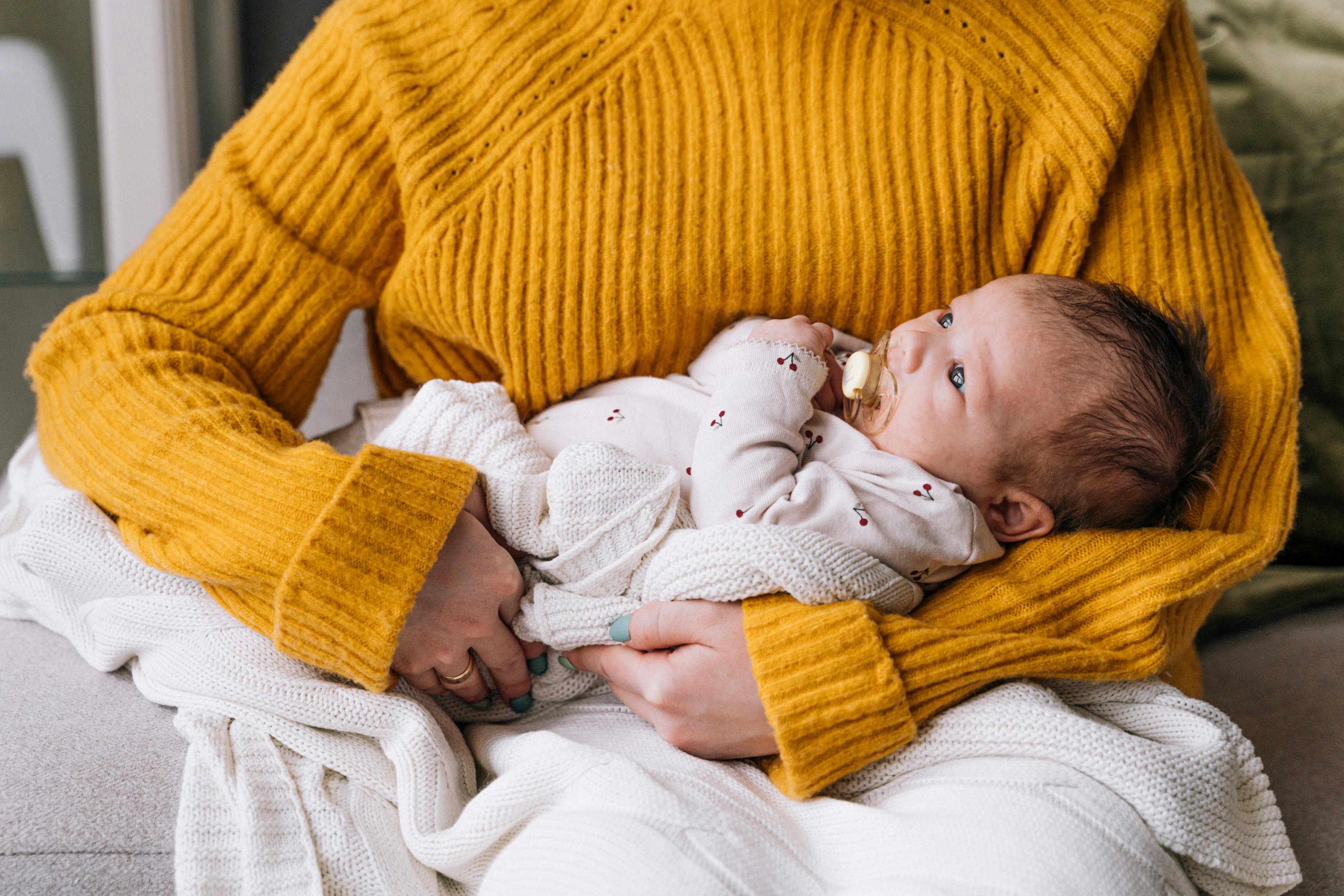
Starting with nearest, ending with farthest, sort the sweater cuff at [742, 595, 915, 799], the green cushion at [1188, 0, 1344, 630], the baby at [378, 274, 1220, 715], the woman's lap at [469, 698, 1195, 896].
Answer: the woman's lap at [469, 698, 1195, 896] → the sweater cuff at [742, 595, 915, 799] → the baby at [378, 274, 1220, 715] → the green cushion at [1188, 0, 1344, 630]

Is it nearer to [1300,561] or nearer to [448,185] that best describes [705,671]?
[448,185]

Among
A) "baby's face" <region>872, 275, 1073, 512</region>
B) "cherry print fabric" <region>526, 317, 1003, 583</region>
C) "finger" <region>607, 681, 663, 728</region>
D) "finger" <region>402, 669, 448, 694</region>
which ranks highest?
"baby's face" <region>872, 275, 1073, 512</region>

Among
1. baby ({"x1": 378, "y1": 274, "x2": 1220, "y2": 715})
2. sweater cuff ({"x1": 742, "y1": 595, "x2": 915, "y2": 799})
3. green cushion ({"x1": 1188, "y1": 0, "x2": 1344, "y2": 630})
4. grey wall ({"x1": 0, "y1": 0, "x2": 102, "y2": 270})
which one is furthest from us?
grey wall ({"x1": 0, "y1": 0, "x2": 102, "y2": 270})

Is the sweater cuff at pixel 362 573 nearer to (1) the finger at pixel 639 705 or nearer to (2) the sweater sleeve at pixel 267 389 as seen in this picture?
(2) the sweater sleeve at pixel 267 389

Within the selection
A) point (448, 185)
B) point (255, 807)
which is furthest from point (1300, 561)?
point (255, 807)

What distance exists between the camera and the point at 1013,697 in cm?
81

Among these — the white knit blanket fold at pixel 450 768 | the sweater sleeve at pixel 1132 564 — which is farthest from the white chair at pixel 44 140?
the sweater sleeve at pixel 1132 564

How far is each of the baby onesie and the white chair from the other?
2.99 feet

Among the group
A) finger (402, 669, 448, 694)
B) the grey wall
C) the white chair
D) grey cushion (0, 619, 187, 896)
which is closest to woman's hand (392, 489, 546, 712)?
finger (402, 669, 448, 694)

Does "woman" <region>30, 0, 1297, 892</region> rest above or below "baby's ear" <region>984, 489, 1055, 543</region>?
above

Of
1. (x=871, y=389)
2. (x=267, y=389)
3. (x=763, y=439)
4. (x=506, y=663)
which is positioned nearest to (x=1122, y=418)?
(x=871, y=389)

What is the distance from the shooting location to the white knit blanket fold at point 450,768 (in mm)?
734

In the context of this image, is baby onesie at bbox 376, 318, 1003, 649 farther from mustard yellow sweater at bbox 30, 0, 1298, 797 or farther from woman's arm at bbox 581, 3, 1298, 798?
mustard yellow sweater at bbox 30, 0, 1298, 797

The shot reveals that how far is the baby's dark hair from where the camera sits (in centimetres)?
93
